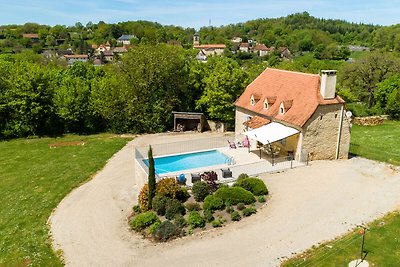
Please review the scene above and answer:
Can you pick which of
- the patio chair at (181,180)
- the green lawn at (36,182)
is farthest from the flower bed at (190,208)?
the green lawn at (36,182)

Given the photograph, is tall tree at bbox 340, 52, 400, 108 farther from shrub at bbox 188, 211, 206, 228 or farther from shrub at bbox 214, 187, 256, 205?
shrub at bbox 188, 211, 206, 228

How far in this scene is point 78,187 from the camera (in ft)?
96.7

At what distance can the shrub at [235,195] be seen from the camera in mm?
23417

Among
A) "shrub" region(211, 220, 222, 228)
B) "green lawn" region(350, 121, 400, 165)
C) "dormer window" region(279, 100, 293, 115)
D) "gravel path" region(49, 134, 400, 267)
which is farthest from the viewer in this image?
"green lawn" region(350, 121, 400, 165)

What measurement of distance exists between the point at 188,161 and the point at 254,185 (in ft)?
28.9

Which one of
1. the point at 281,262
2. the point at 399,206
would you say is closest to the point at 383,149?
the point at 399,206

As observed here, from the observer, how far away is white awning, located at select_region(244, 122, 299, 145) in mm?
29656

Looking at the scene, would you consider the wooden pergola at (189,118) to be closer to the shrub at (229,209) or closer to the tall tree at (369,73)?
the shrub at (229,209)

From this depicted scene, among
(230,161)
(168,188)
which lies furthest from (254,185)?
(230,161)

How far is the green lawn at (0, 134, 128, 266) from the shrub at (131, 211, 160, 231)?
480 centimetres

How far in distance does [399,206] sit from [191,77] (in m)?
31.1

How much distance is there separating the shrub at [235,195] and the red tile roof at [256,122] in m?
10.8

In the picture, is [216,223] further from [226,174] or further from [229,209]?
[226,174]

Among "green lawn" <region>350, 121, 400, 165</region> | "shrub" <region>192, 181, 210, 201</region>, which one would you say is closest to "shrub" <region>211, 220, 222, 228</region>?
"shrub" <region>192, 181, 210, 201</region>
